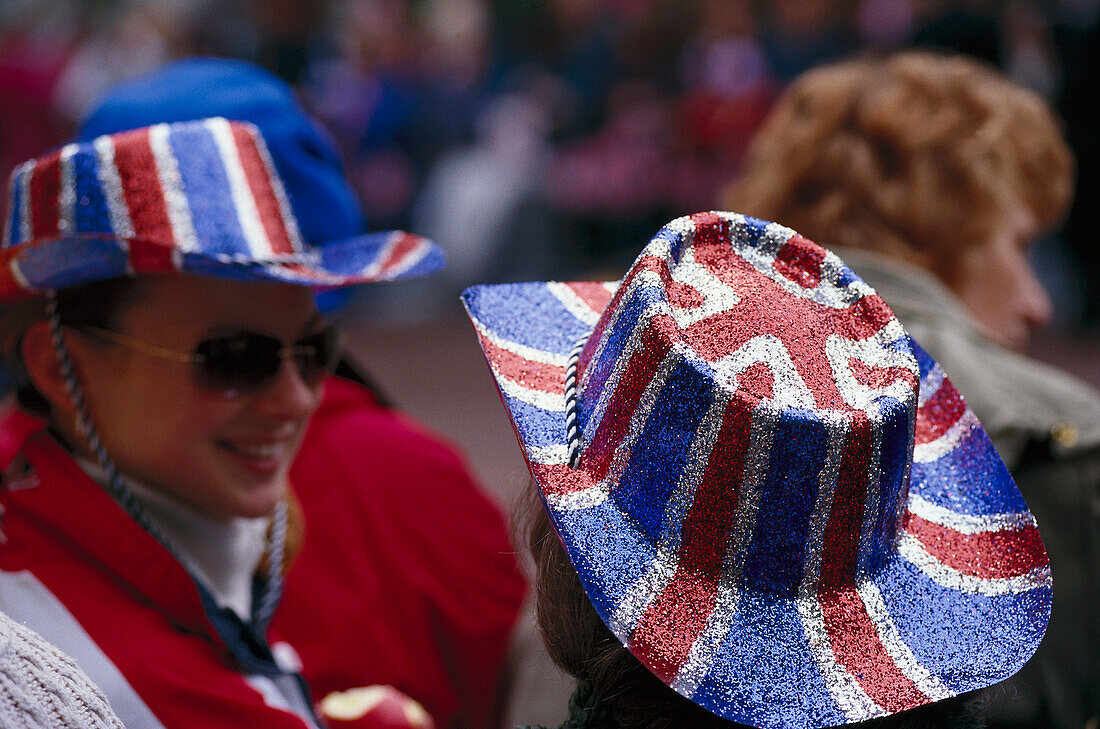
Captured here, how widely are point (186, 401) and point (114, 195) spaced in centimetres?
37

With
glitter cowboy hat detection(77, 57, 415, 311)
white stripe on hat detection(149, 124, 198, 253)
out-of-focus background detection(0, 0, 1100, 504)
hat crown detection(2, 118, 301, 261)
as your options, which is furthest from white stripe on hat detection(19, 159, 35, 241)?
out-of-focus background detection(0, 0, 1100, 504)

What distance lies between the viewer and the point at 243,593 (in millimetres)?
2176

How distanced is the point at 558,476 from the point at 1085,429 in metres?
1.39

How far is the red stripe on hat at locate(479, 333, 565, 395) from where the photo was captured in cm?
141

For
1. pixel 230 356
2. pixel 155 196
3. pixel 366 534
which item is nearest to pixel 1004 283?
pixel 366 534

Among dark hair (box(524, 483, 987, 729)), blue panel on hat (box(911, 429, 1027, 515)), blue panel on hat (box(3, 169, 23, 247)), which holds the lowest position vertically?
dark hair (box(524, 483, 987, 729))

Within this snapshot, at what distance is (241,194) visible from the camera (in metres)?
2.03

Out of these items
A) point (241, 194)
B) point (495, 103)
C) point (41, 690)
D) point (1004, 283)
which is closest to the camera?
point (41, 690)

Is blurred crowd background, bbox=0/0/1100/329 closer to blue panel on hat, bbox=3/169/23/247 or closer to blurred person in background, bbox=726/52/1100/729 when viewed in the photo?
blurred person in background, bbox=726/52/1100/729

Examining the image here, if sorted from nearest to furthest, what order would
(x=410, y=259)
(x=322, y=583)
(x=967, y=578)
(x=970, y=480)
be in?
(x=967, y=578) < (x=970, y=480) < (x=410, y=259) < (x=322, y=583)

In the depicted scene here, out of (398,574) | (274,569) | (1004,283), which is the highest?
(1004,283)

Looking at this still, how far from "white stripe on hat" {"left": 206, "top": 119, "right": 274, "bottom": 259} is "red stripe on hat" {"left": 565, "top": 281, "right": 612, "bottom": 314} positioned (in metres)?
0.66

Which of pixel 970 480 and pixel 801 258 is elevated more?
pixel 801 258

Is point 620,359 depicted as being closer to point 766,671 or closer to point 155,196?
point 766,671
